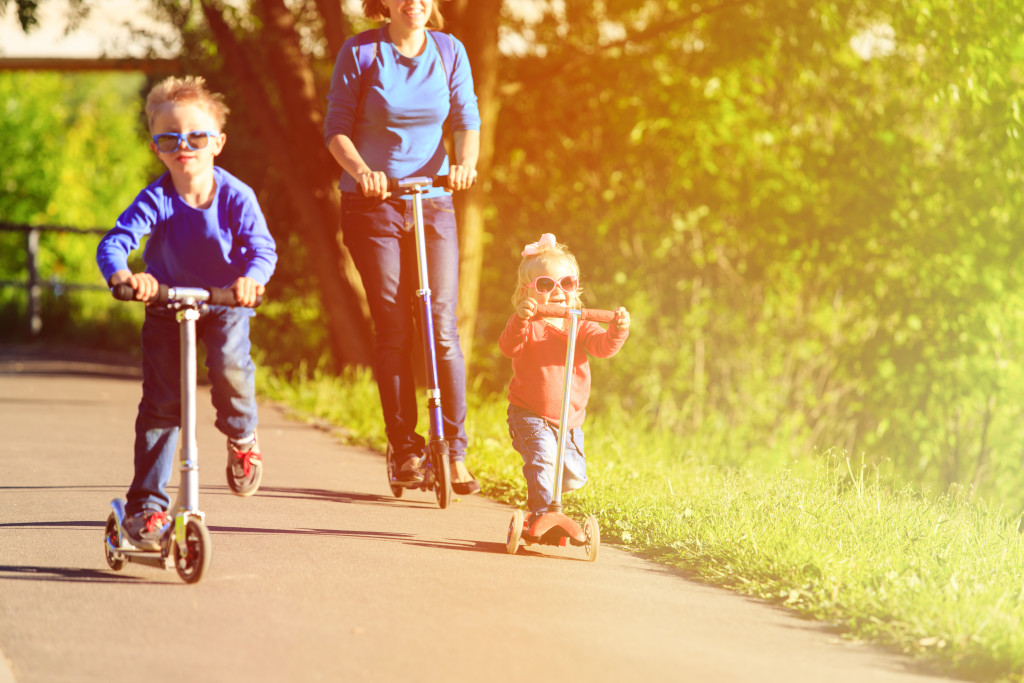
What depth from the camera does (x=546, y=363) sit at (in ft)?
17.5

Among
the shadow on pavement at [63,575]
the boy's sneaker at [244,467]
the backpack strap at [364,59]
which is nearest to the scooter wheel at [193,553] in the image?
the shadow on pavement at [63,575]

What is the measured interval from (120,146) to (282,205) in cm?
1997

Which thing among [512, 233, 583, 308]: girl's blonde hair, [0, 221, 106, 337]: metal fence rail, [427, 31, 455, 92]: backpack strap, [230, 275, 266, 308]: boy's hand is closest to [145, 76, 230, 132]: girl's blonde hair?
[230, 275, 266, 308]: boy's hand

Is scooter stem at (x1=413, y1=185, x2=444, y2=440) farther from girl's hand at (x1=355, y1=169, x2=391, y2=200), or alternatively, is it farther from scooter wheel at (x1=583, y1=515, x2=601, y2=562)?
scooter wheel at (x1=583, y1=515, x2=601, y2=562)

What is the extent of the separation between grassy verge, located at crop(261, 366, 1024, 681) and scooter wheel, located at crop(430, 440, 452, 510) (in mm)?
602

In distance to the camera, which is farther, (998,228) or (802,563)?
(998,228)

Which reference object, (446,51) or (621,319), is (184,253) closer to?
(621,319)

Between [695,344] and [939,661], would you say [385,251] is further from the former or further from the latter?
[695,344]

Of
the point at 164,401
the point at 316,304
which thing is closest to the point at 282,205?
the point at 316,304

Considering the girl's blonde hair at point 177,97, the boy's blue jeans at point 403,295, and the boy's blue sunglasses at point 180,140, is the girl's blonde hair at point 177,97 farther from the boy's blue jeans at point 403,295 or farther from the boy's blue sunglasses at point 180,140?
the boy's blue jeans at point 403,295

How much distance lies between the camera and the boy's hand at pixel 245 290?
14.3ft

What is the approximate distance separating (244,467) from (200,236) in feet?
2.84

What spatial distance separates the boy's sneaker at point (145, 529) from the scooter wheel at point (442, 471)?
1481 millimetres

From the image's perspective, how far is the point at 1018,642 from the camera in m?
3.94
